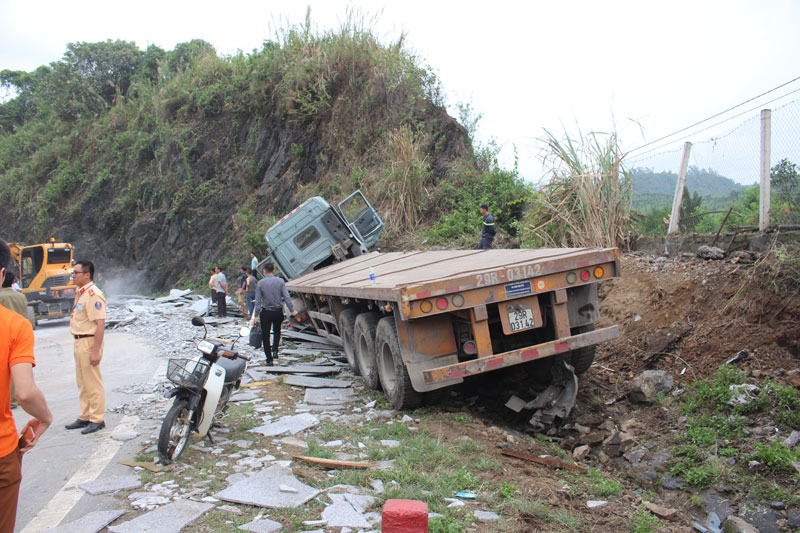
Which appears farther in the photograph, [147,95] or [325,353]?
[147,95]

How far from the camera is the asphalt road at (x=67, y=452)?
394cm

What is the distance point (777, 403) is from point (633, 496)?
1.76 metres

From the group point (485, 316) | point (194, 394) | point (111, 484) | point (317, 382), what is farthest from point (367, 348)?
point (111, 484)

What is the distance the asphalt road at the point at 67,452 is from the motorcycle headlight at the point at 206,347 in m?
1.10

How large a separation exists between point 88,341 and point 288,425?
7.53 ft

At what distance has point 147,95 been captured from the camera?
3256 cm

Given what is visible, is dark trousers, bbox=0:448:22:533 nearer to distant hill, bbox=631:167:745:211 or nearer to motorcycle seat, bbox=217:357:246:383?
motorcycle seat, bbox=217:357:246:383

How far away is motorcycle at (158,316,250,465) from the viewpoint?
4.81 metres

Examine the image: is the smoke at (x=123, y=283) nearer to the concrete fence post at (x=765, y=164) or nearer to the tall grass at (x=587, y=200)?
the tall grass at (x=587, y=200)

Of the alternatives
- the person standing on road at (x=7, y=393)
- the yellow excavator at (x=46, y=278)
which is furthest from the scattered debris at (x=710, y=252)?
the yellow excavator at (x=46, y=278)

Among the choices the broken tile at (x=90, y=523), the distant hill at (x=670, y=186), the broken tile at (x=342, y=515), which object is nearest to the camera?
the broken tile at (x=342, y=515)

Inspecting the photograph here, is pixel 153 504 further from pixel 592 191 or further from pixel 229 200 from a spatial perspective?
pixel 229 200

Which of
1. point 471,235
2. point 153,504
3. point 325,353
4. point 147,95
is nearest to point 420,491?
point 153,504

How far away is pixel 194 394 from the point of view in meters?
5.00
